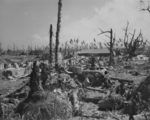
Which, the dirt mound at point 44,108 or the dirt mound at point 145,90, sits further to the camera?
the dirt mound at point 145,90

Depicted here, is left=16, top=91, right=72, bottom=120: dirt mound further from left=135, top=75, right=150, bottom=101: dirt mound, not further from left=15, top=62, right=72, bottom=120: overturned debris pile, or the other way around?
left=135, top=75, right=150, bottom=101: dirt mound

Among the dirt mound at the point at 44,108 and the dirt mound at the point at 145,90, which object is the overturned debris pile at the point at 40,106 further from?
the dirt mound at the point at 145,90

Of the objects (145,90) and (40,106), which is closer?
(40,106)

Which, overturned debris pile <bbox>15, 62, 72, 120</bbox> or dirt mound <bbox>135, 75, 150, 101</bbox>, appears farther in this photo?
dirt mound <bbox>135, 75, 150, 101</bbox>

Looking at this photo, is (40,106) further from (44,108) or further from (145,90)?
(145,90)

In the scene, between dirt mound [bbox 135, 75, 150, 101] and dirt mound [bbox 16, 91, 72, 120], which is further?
dirt mound [bbox 135, 75, 150, 101]

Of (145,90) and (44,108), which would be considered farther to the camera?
(145,90)

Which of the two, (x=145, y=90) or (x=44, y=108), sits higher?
(x=145, y=90)

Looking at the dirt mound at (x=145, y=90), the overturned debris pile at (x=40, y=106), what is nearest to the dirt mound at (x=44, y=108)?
the overturned debris pile at (x=40, y=106)

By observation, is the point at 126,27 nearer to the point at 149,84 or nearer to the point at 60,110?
the point at 149,84

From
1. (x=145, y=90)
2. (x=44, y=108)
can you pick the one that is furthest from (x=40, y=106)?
(x=145, y=90)

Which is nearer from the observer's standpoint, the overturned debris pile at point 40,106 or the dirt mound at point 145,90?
the overturned debris pile at point 40,106

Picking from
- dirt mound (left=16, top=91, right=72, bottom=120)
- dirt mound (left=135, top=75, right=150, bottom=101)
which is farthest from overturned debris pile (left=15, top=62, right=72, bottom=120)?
dirt mound (left=135, top=75, right=150, bottom=101)

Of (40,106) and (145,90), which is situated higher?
(145,90)
